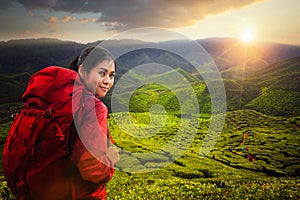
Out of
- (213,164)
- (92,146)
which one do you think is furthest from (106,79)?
(213,164)

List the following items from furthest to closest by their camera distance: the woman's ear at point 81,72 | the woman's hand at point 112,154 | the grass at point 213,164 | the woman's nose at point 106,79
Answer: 1. the grass at point 213,164
2. the woman's nose at point 106,79
3. the woman's ear at point 81,72
4. the woman's hand at point 112,154

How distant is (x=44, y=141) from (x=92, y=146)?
52cm

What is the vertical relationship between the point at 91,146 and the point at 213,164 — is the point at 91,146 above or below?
above

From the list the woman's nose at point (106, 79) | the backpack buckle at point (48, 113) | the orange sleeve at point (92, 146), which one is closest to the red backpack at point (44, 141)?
the backpack buckle at point (48, 113)

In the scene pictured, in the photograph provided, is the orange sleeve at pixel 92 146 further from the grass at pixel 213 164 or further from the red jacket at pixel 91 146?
the grass at pixel 213 164

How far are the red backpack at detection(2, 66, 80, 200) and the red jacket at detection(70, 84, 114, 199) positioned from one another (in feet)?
0.32

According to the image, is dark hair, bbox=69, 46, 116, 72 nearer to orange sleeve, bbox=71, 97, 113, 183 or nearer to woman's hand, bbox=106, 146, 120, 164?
orange sleeve, bbox=71, 97, 113, 183

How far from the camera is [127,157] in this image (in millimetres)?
34375

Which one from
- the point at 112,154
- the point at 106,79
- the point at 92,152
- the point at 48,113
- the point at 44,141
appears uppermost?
the point at 106,79

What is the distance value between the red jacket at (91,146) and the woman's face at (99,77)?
0.55 metres

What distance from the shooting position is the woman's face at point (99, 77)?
315 centimetres

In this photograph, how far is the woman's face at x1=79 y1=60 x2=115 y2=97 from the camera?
124 inches

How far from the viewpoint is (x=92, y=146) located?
8.00 ft

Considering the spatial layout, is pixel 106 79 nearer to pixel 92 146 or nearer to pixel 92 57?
pixel 92 57
